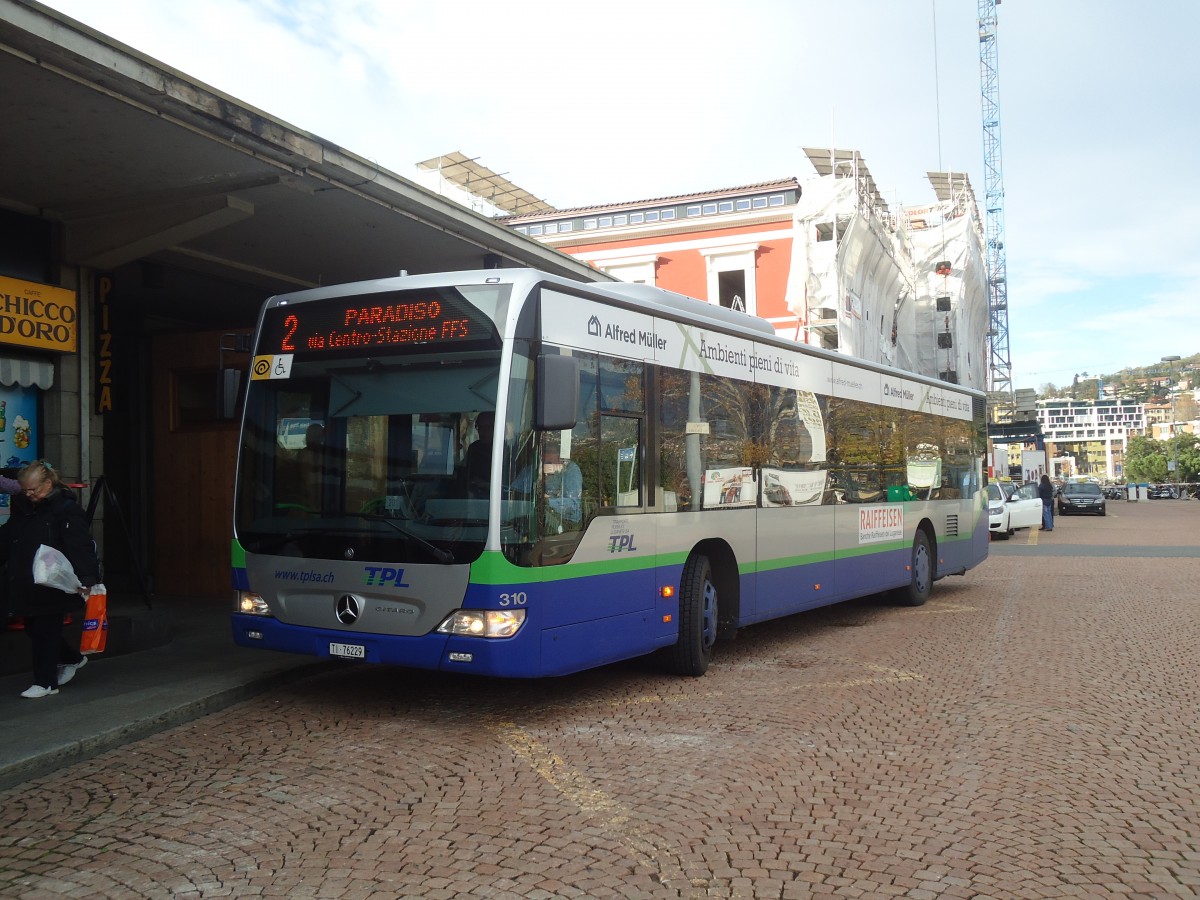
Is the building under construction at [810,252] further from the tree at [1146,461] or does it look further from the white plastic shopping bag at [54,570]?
the tree at [1146,461]

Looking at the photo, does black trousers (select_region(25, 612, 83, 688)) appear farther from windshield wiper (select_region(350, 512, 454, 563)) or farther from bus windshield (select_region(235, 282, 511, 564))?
windshield wiper (select_region(350, 512, 454, 563))

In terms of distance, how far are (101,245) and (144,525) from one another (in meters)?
4.03

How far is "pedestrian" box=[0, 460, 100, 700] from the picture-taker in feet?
22.7

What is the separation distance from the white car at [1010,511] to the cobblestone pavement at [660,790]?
19.9 metres

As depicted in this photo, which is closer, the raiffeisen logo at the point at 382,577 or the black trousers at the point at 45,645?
the raiffeisen logo at the point at 382,577

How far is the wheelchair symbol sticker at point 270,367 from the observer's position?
7.16m

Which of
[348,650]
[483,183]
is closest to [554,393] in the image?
[348,650]

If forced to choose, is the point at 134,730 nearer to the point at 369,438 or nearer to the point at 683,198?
the point at 369,438

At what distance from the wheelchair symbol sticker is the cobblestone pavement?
229 cm

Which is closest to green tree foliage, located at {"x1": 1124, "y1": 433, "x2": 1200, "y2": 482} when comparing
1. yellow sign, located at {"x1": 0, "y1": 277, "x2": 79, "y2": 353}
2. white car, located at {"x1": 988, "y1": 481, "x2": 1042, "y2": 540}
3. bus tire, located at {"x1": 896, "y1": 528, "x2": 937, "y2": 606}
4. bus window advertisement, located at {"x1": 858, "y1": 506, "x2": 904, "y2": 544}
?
white car, located at {"x1": 988, "y1": 481, "x2": 1042, "y2": 540}

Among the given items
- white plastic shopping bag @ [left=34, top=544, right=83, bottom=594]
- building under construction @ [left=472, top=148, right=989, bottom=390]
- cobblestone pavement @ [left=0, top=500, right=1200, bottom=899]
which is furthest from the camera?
building under construction @ [left=472, top=148, right=989, bottom=390]

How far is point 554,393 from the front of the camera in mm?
6242

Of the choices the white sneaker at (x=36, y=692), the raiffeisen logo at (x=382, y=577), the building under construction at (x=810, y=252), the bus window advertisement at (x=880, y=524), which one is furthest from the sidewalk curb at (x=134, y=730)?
the building under construction at (x=810, y=252)

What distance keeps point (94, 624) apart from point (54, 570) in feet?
2.16
